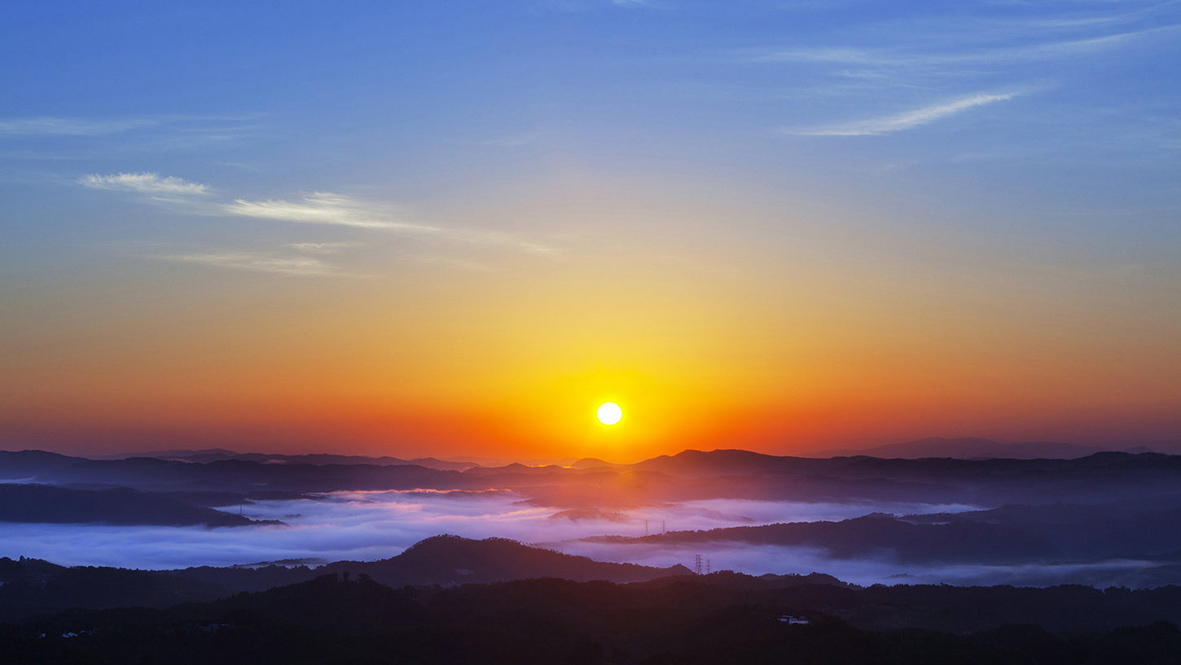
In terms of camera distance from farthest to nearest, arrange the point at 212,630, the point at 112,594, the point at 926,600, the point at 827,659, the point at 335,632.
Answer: the point at 112,594 < the point at 926,600 < the point at 335,632 < the point at 212,630 < the point at 827,659

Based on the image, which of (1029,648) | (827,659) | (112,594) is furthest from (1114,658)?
(112,594)

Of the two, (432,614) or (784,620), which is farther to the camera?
(432,614)

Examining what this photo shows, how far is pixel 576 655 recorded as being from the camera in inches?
3991

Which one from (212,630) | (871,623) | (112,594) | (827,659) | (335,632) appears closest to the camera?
(827,659)

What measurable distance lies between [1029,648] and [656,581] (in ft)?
211

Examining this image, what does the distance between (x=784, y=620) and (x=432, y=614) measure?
44497mm

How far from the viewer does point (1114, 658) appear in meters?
102

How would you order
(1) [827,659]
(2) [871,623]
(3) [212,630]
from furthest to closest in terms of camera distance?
(2) [871,623] → (3) [212,630] → (1) [827,659]

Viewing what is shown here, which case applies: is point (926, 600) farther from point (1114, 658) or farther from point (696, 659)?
point (696, 659)

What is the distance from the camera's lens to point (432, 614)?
5034 inches

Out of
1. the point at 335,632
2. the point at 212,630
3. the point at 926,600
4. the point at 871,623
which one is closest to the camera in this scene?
the point at 212,630

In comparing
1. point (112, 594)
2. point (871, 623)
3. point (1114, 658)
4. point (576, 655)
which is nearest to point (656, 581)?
point (871, 623)

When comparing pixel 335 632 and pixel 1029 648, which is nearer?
pixel 1029 648

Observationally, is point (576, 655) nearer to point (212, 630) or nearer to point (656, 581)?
point (212, 630)
